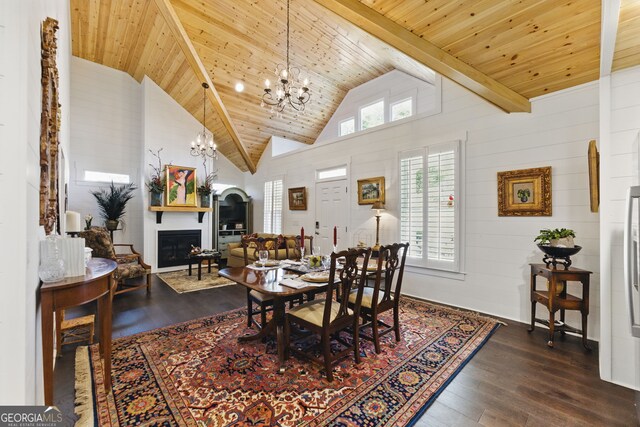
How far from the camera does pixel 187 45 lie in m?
4.61

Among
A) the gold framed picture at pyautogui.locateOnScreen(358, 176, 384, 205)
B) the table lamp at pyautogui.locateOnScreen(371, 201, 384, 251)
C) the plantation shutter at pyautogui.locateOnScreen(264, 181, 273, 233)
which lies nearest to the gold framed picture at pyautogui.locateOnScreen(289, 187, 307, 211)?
the plantation shutter at pyautogui.locateOnScreen(264, 181, 273, 233)

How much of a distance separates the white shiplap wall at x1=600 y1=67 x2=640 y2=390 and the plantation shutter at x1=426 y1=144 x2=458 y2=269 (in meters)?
1.69

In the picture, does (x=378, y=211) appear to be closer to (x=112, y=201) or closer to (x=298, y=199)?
(x=298, y=199)

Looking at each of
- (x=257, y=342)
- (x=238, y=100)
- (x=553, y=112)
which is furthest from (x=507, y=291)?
(x=238, y=100)

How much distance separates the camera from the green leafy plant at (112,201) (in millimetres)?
5691

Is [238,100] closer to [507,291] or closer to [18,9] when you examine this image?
[18,9]

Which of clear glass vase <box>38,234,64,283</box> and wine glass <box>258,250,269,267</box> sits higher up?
clear glass vase <box>38,234,64,283</box>

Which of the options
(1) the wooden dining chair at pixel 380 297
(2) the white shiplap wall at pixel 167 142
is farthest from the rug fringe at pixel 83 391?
(2) the white shiplap wall at pixel 167 142

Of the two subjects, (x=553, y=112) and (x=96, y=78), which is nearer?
(x=553, y=112)

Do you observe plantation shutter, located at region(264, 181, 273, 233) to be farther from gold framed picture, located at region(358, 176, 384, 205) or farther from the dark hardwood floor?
the dark hardwood floor

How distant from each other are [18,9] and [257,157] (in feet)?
22.6

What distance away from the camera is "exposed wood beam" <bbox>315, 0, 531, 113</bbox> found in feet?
8.82

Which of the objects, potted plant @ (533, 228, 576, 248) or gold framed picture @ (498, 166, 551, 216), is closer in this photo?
potted plant @ (533, 228, 576, 248)

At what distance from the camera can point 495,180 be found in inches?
141
